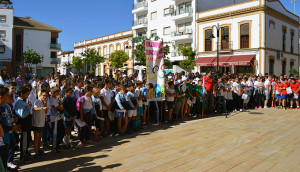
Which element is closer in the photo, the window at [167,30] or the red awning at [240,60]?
the red awning at [240,60]

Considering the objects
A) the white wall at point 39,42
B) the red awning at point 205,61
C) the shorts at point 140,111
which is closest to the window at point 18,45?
the white wall at point 39,42

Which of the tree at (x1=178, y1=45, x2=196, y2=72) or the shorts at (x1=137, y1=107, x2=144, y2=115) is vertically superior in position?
the tree at (x1=178, y1=45, x2=196, y2=72)

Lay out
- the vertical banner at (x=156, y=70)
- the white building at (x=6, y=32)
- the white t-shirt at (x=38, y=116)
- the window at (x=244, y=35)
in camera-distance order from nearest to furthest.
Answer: the white t-shirt at (x=38, y=116) → the vertical banner at (x=156, y=70) → the window at (x=244, y=35) → the white building at (x=6, y=32)

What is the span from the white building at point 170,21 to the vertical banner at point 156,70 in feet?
A: 73.8

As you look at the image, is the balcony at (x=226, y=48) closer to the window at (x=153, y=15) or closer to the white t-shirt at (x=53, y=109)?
the window at (x=153, y=15)

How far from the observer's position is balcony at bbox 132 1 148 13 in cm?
3709

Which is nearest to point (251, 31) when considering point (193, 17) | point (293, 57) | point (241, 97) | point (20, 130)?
point (193, 17)

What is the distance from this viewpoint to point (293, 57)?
31.7 meters

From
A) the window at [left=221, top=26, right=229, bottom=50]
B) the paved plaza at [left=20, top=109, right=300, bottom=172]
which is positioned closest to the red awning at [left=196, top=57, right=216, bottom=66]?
the window at [left=221, top=26, right=229, bottom=50]

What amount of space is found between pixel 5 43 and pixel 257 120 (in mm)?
47429

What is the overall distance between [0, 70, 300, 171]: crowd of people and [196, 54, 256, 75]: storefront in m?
11.7

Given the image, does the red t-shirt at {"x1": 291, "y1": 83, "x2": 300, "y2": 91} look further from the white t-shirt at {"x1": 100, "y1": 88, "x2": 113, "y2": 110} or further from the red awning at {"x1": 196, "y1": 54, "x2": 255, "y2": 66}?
the red awning at {"x1": 196, "y1": 54, "x2": 255, "y2": 66}

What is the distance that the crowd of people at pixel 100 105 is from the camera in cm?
519

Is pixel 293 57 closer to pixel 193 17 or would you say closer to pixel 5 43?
pixel 193 17
